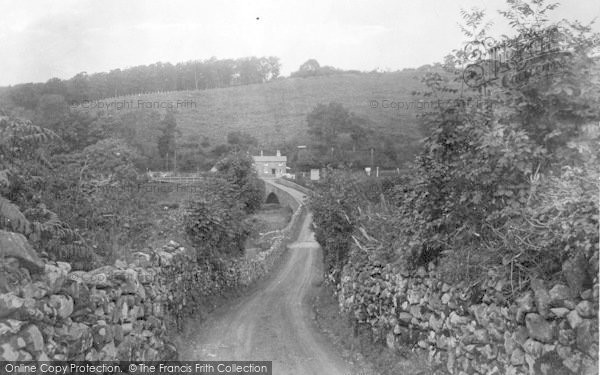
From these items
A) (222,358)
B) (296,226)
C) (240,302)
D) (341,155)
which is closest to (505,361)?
(222,358)

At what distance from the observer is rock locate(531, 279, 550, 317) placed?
6.77 metres

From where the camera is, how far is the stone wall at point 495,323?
20.5ft

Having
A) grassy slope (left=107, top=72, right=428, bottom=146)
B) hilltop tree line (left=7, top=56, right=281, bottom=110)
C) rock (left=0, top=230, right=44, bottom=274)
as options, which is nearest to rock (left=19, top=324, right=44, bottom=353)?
rock (left=0, top=230, right=44, bottom=274)

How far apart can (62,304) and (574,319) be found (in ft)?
22.1

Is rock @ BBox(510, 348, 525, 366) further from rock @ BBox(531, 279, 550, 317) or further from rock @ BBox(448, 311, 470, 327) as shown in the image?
rock @ BBox(448, 311, 470, 327)

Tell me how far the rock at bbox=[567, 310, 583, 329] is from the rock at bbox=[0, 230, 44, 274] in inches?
275

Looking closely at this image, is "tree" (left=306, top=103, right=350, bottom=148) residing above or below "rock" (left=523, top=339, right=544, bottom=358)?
above

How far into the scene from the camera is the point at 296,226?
46.2m

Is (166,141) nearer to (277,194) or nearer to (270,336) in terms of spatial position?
(277,194)

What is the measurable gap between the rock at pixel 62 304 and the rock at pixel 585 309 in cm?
678

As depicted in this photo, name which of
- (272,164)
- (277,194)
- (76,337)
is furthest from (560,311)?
→ (272,164)

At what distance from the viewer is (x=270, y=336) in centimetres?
1487

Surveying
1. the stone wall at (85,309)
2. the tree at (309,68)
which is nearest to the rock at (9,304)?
the stone wall at (85,309)

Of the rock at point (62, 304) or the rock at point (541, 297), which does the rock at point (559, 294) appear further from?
the rock at point (62, 304)
